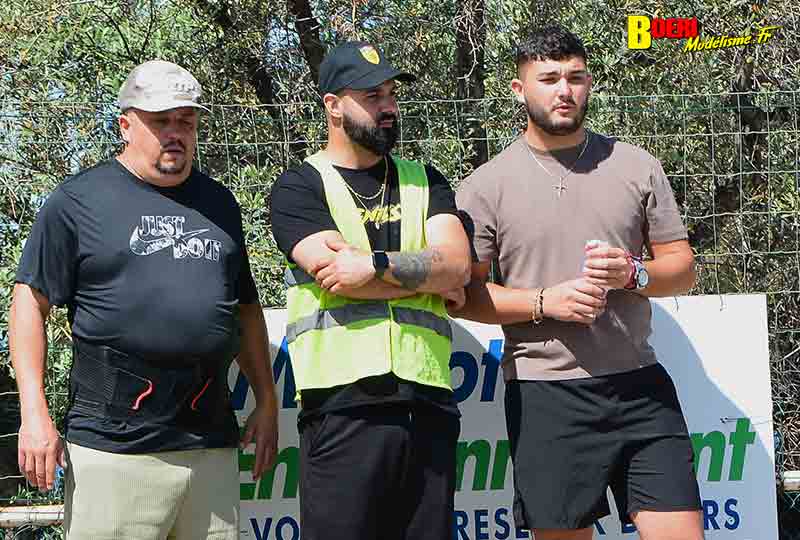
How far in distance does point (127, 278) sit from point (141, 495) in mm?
683

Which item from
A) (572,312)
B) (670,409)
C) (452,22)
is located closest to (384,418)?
(572,312)

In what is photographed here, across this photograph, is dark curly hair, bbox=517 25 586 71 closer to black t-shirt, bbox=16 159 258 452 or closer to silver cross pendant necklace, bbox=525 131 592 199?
silver cross pendant necklace, bbox=525 131 592 199

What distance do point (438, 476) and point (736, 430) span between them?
165 centimetres

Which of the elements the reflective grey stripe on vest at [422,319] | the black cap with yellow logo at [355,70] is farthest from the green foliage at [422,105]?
the reflective grey stripe on vest at [422,319]

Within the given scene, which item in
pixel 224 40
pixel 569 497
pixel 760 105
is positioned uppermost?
pixel 224 40

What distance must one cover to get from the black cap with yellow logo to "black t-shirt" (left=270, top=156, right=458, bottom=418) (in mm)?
275

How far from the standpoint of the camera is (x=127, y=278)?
3.47 m

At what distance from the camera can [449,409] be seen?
3600 mm

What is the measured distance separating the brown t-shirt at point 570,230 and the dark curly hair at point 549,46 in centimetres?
32

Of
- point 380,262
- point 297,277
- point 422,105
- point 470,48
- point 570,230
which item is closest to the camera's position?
point 380,262

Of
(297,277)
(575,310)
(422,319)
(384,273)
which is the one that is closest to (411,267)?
(384,273)

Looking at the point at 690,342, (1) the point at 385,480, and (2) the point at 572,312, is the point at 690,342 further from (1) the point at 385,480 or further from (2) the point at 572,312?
(1) the point at 385,480

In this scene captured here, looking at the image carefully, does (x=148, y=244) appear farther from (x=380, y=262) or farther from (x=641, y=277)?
(x=641, y=277)

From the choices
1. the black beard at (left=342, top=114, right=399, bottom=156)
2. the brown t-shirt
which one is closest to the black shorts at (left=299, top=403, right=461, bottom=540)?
the brown t-shirt
